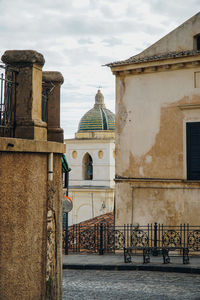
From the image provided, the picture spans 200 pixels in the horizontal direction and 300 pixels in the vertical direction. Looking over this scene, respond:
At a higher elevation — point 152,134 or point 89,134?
point 89,134

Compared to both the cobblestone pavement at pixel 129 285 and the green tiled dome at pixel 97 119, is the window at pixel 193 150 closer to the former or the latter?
the cobblestone pavement at pixel 129 285

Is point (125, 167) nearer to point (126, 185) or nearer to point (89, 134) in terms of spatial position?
point (126, 185)

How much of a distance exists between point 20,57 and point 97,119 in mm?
55822

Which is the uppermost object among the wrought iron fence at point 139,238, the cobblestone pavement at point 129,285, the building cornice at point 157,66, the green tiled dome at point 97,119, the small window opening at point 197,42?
the green tiled dome at point 97,119

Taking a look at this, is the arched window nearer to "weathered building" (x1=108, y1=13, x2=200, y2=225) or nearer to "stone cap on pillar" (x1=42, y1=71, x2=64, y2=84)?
"weathered building" (x1=108, y1=13, x2=200, y2=225)

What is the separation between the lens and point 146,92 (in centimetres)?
1644

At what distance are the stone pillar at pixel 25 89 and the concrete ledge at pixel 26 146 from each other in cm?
19

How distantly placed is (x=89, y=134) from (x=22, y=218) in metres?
56.6

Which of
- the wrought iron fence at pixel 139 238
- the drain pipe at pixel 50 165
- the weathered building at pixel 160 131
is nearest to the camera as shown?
the drain pipe at pixel 50 165

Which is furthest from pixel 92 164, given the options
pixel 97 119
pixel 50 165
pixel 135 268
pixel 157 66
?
pixel 50 165

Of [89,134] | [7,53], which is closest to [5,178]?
[7,53]

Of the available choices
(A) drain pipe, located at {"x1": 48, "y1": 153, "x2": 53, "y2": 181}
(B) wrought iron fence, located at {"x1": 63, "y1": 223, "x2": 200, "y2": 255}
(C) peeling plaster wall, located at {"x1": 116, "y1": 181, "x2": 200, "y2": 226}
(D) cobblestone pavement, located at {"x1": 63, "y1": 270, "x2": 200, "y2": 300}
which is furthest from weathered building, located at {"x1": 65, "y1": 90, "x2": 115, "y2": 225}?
(A) drain pipe, located at {"x1": 48, "y1": 153, "x2": 53, "y2": 181}

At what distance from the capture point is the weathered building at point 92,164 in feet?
189

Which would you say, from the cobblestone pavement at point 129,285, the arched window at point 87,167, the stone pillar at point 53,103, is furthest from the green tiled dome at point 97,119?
the stone pillar at point 53,103
